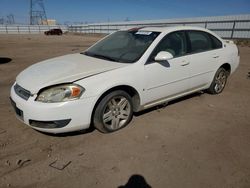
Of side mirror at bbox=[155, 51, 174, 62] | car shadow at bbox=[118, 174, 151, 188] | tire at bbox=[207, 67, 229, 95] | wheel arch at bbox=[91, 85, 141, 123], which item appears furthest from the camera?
tire at bbox=[207, 67, 229, 95]

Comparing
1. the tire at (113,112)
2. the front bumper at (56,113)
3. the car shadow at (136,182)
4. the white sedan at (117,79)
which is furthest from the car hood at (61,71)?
the car shadow at (136,182)

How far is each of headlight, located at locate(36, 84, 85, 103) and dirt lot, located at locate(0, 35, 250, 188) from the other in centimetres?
67

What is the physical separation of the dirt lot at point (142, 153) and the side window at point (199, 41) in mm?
1251

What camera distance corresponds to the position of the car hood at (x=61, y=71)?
3166 millimetres

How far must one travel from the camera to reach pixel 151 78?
149 inches

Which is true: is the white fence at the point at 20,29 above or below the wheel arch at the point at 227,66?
below

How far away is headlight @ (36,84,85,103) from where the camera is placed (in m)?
3.05

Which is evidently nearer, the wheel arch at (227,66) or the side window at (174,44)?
the side window at (174,44)

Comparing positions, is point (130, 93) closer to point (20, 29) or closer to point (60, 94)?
point (60, 94)

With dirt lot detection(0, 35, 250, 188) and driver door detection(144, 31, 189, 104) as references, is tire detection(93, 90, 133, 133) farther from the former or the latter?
driver door detection(144, 31, 189, 104)

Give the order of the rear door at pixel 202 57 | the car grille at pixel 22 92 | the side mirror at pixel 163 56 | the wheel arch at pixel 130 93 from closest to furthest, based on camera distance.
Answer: the car grille at pixel 22 92
the wheel arch at pixel 130 93
the side mirror at pixel 163 56
the rear door at pixel 202 57

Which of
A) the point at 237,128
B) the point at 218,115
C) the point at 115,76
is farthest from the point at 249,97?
the point at 115,76

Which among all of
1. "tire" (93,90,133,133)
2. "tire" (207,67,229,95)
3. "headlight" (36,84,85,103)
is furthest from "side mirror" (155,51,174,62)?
"tire" (207,67,229,95)

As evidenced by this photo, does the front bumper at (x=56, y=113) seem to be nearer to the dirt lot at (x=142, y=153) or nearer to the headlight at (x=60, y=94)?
the headlight at (x=60, y=94)
